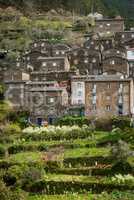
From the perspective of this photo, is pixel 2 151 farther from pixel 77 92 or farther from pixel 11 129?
pixel 77 92

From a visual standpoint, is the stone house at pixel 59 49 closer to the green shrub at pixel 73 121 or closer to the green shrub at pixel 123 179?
the green shrub at pixel 73 121

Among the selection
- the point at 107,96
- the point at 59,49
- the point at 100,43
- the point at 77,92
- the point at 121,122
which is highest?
the point at 100,43

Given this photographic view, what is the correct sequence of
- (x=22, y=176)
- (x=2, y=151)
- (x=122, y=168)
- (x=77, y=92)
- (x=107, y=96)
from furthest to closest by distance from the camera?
(x=77, y=92), (x=107, y=96), (x=2, y=151), (x=122, y=168), (x=22, y=176)

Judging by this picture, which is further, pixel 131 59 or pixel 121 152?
pixel 131 59

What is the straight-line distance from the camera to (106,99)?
66.6m

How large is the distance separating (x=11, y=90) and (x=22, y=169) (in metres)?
33.5

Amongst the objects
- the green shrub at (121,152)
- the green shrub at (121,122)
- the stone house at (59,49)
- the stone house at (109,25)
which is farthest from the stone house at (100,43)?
the green shrub at (121,152)

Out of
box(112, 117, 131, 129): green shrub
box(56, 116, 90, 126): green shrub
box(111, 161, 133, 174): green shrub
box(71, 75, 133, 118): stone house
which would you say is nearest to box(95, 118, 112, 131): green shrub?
box(112, 117, 131, 129): green shrub

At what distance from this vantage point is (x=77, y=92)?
233 ft

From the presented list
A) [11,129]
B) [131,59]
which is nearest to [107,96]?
[11,129]

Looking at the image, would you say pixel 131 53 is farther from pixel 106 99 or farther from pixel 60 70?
pixel 106 99

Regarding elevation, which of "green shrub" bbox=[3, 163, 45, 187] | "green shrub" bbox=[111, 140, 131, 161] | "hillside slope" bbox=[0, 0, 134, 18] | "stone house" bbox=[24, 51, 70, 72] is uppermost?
"green shrub" bbox=[3, 163, 45, 187]

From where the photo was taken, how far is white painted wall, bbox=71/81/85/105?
70188 mm

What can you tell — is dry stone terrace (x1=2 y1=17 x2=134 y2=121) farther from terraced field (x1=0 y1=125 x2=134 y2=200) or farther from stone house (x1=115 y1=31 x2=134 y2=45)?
terraced field (x1=0 y1=125 x2=134 y2=200)
